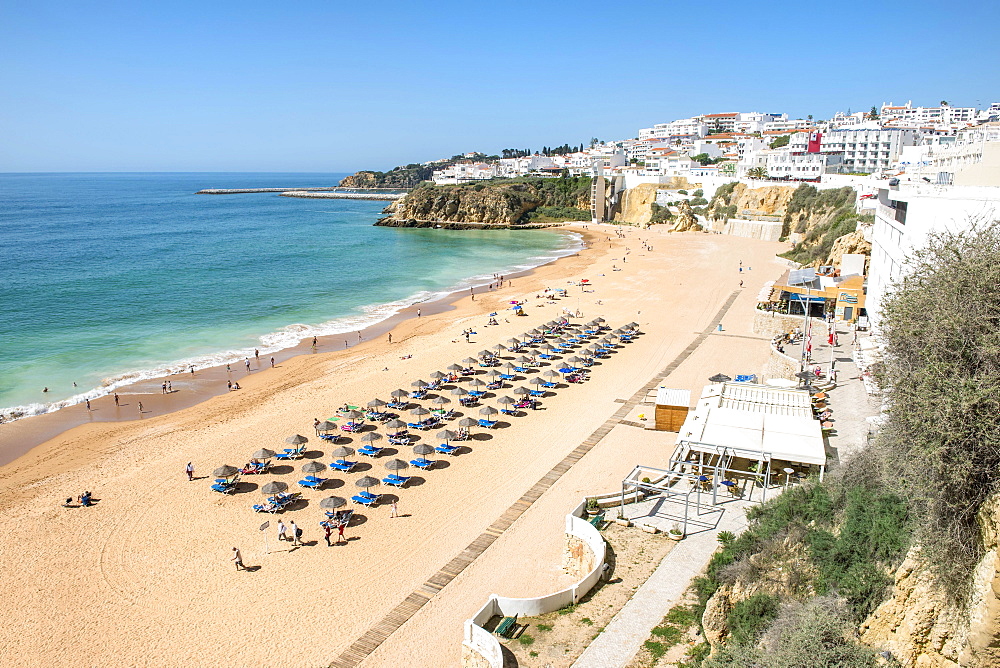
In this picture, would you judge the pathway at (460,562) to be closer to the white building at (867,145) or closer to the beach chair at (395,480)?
the beach chair at (395,480)

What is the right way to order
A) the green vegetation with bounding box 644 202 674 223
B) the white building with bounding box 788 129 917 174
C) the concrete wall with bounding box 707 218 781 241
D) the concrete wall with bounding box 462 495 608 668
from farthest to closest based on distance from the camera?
the green vegetation with bounding box 644 202 674 223 < the white building with bounding box 788 129 917 174 < the concrete wall with bounding box 707 218 781 241 < the concrete wall with bounding box 462 495 608 668

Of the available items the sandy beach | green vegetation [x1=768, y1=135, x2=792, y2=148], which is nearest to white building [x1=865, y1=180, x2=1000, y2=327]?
the sandy beach

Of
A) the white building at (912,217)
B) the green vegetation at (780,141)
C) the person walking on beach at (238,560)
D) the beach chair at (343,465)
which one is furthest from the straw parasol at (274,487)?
the green vegetation at (780,141)

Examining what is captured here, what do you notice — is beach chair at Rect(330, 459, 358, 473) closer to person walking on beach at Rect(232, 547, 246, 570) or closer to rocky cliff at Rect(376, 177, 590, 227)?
person walking on beach at Rect(232, 547, 246, 570)

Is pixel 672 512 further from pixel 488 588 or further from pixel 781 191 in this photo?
pixel 781 191

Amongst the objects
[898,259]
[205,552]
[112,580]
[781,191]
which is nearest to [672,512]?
[205,552]
